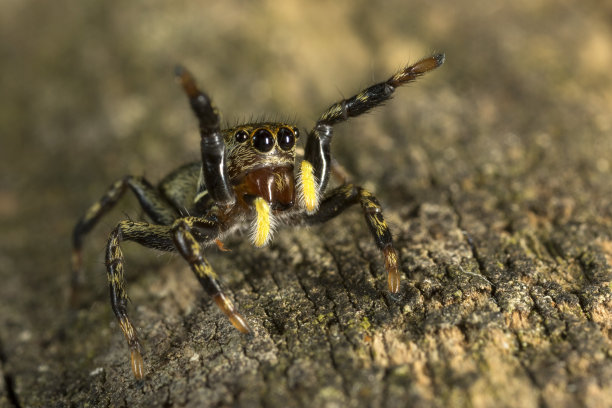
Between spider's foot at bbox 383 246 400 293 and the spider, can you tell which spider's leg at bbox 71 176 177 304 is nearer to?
the spider

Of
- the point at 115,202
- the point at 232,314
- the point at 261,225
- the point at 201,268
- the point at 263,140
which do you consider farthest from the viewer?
the point at 115,202

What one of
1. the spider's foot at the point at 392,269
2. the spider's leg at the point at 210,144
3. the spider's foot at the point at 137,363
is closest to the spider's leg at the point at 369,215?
the spider's foot at the point at 392,269

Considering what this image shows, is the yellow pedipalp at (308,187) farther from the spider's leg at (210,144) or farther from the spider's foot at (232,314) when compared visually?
the spider's foot at (232,314)

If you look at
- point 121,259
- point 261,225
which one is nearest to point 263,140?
point 261,225

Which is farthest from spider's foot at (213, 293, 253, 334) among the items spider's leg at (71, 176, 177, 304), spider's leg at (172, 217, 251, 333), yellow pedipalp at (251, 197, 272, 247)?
spider's leg at (71, 176, 177, 304)

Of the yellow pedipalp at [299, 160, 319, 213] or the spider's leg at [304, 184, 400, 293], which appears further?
the yellow pedipalp at [299, 160, 319, 213]

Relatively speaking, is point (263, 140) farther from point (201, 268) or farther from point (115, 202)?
point (115, 202)
